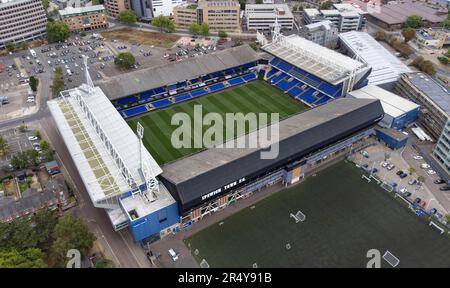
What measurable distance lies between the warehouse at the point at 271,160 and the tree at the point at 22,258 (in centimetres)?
2529

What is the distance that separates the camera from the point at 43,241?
64812 mm

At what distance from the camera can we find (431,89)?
340 feet

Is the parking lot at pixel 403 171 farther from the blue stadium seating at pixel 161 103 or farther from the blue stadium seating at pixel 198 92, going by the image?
the blue stadium seating at pixel 161 103

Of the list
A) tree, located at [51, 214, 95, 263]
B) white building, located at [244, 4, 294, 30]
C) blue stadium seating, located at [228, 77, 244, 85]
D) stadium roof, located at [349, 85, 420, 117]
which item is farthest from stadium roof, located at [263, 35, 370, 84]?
tree, located at [51, 214, 95, 263]

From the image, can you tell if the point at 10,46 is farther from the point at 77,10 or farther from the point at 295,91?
the point at 295,91

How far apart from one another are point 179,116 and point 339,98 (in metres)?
46.8

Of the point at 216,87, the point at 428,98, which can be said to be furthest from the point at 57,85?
the point at 428,98

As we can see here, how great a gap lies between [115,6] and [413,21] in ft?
479

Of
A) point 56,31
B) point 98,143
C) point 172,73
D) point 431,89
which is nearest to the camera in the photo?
point 98,143

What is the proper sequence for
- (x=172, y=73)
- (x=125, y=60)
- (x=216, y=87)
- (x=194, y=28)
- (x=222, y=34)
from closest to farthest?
(x=172, y=73) → (x=216, y=87) → (x=125, y=60) → (x=222, y=34) → (x=194, y=28)

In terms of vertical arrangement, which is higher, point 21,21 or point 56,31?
point 21,21

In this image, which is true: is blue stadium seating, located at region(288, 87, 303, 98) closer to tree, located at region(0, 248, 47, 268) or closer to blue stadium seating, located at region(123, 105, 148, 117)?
blue stadium seating, located at region(123, 105, 148, 117)

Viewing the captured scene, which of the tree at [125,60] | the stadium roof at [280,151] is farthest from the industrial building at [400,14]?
the tree at [125,60]

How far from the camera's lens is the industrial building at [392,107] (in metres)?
95.6
